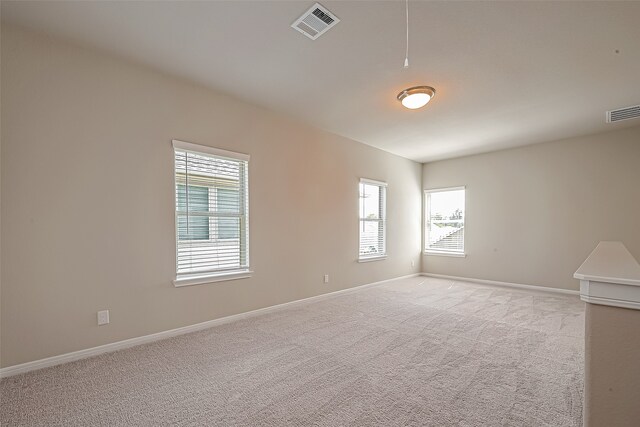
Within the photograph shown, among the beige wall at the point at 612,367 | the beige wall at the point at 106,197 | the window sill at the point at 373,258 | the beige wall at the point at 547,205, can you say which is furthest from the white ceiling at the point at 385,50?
the window sill at the point at 373,258

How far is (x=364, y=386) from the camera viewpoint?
2.15 metres

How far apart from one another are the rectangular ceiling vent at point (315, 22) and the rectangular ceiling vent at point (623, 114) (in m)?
4.18

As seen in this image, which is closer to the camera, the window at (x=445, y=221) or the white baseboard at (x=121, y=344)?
the white baseboard at (x=121, y=344)

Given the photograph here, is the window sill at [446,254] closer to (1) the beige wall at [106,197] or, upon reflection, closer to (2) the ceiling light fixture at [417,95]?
(1) the beige wall at [106,197]

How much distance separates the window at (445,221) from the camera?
6324 mm

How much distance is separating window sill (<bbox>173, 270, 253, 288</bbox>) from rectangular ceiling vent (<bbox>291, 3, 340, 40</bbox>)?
2707 millimetres

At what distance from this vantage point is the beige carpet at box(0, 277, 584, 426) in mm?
1831

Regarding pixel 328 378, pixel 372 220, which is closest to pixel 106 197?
pixel 328 378

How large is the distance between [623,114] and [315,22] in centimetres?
449

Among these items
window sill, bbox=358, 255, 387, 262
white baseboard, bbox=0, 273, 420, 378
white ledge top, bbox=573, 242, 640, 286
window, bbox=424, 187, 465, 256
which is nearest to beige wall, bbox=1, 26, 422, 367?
white baseboard, bbox=0, 273, 420, 378

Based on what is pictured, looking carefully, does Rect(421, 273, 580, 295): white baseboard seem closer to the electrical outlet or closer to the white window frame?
the white window frame

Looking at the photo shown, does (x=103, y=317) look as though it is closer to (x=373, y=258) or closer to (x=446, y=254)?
(x=373, y=258)

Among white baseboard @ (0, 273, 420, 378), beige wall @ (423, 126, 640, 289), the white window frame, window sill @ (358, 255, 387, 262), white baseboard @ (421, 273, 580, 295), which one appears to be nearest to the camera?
white baseboard @ (0, 273, 420, 378)

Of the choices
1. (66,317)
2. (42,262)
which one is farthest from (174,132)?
(66,317)
